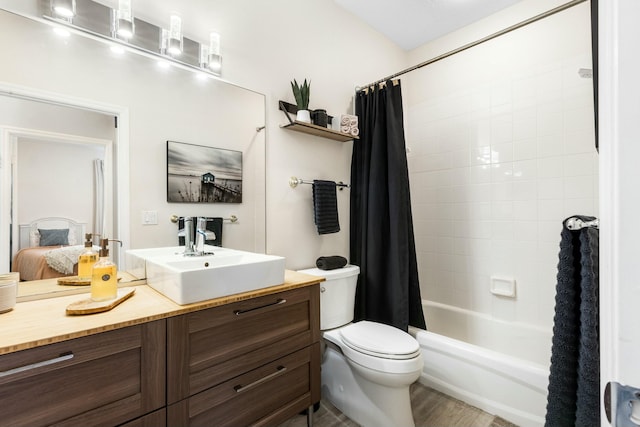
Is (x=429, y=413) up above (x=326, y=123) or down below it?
below

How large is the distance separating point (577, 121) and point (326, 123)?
5.18 ft

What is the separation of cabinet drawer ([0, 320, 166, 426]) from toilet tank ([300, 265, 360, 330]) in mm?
996

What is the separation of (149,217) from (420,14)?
2328 millimetres

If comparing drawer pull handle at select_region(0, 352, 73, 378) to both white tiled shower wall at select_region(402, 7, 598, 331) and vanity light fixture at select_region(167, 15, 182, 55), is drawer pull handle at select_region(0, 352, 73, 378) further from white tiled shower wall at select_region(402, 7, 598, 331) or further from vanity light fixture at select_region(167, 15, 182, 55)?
white tiled shower wall at select_region(402, 7, 598, 331)

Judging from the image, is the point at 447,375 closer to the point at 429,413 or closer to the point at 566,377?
the point at 429,413

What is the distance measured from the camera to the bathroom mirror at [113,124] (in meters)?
1.15

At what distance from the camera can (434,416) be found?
1.66m

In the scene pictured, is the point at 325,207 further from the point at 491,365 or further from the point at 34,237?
the point at 34,237


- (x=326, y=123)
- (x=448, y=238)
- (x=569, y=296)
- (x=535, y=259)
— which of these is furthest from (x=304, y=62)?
(x=535, y=259)

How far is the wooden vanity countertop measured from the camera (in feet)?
2.71

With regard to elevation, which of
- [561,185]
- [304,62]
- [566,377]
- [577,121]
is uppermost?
[304,62]

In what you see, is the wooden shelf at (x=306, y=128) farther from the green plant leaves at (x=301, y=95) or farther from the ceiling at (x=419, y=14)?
the ceiling at (x=419, y=14)

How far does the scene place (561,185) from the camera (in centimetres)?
196

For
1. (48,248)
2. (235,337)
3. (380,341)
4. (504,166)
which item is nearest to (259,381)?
(235,337)
